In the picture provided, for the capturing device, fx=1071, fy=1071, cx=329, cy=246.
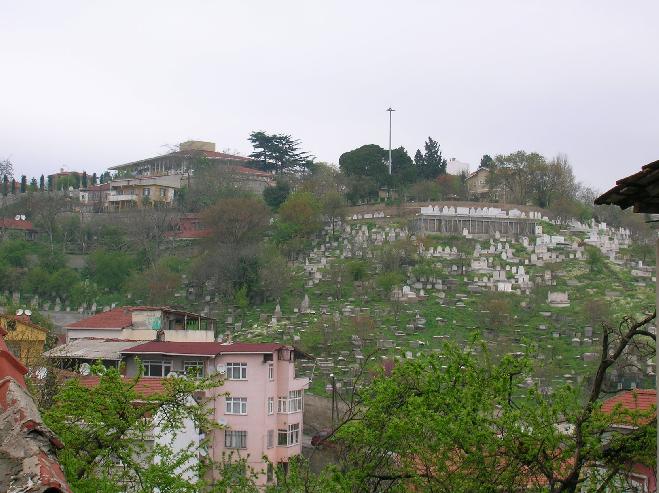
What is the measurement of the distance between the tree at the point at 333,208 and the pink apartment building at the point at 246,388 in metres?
34.1

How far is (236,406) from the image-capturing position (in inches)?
1329

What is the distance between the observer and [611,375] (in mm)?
37938

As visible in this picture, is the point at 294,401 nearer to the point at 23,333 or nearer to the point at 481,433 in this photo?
the point at 23,333

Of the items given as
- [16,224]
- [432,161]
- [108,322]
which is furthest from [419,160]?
[108,322]

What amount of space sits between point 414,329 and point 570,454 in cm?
3945

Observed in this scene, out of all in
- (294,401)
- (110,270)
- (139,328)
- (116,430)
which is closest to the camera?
(116,430)

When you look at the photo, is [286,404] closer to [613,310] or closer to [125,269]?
[613,310]

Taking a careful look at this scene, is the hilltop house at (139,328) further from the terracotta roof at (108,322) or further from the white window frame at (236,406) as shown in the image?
the white window frame at (236,406)

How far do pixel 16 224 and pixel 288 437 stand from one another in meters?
44.8

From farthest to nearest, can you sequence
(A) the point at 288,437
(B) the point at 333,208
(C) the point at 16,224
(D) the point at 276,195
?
(D) the point at 276,195, (C) the point at 16,224, (B) the point at 333,208, (A) the point at 288,437

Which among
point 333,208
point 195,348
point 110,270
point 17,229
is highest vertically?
point 333,208

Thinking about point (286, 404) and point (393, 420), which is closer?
point (393, 420)

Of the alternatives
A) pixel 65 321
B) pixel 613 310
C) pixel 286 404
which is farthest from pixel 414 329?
pixel 65 321

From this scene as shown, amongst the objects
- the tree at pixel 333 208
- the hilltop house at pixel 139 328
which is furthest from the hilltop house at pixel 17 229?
the hilltop house at pixel 139 328
